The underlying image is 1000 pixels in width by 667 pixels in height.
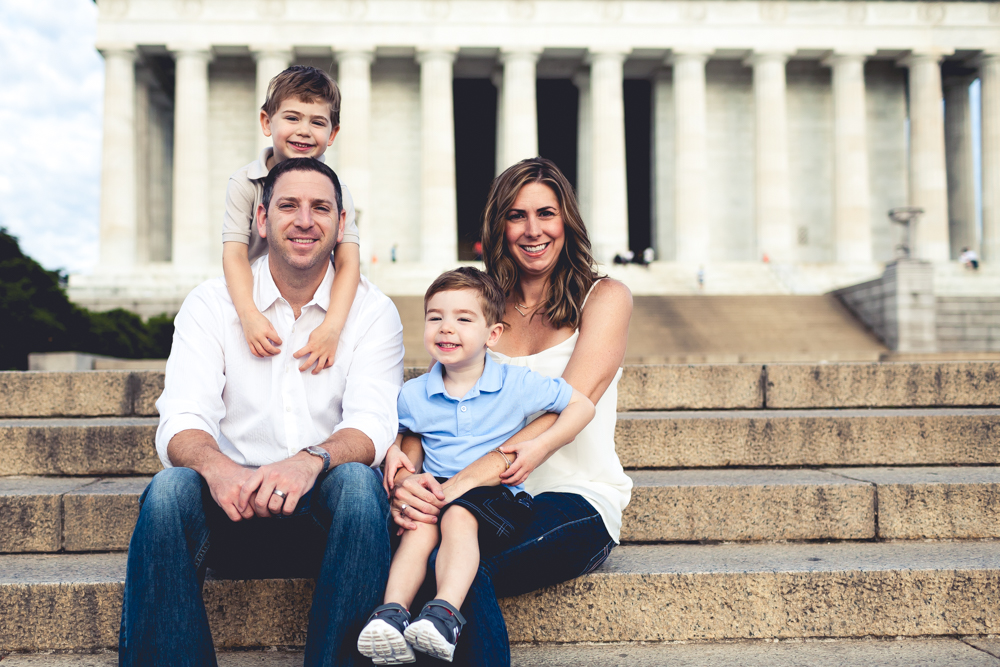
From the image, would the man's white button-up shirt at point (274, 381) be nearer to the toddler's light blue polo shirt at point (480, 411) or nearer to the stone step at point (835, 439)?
the toddler's light blue polo shirt at point (480, 411)

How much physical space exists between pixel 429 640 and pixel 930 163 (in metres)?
39.7

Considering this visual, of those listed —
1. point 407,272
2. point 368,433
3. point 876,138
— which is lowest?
point 368,433

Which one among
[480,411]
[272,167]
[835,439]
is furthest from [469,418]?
[835,439]

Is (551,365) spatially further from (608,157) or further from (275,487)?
(608,157)

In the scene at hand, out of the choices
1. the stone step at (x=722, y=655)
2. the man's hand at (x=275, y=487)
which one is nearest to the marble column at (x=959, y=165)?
the stone step at (x=722, y=655)

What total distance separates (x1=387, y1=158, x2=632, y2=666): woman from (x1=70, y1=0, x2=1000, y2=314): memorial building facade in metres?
27.3

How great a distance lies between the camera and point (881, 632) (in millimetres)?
3668

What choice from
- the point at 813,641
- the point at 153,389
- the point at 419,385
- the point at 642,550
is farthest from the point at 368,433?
the point at 153,389

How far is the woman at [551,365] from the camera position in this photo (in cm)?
339

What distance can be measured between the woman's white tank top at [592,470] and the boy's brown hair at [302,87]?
1.91 metres

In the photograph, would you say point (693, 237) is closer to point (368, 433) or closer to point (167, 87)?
point (167, 87)

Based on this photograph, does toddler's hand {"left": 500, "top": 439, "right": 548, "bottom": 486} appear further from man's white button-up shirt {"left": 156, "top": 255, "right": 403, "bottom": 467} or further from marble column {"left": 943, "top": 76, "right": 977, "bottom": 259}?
marble column {"left": 943, "top": 76, "right": 977, "bottom": 259}

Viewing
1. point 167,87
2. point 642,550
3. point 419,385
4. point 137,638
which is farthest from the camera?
point 167,87

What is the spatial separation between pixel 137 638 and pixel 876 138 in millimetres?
42836
